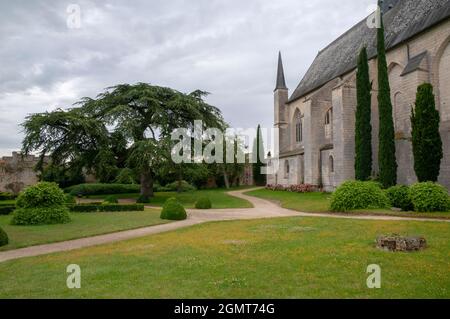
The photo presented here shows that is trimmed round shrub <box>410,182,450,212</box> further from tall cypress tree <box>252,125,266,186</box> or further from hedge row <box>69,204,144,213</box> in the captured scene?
tall cypress tree <box>252,125,266,186</box>

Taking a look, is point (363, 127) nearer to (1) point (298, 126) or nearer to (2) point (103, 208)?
(1) point (298, 126)

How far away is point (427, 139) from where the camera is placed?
58.4 ft

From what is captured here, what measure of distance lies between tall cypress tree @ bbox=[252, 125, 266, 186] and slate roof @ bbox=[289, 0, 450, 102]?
1156cm

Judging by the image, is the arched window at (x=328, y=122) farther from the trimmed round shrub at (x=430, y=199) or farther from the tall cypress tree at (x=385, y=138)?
the trimmed round shrub at (x=430, y=199)

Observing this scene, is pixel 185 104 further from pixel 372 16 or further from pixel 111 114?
pixel 372 16

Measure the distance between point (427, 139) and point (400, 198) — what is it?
12.0ft

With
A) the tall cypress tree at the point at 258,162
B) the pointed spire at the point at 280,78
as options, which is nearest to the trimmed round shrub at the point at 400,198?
the pointed spire at the point at 280,78

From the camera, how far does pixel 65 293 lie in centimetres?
545

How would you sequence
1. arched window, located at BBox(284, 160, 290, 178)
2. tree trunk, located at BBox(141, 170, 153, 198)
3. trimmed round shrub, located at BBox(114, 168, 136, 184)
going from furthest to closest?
arched window, located at BBox(284, 160, 290, 178) → tree trunk, located at BBox(141, 170, 153, 198) → trimmed round shrub, located at BBox(114, 168, 136, 184)

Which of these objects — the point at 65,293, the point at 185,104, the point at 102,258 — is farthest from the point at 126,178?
the point at 65,293

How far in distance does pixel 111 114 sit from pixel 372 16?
869 inches

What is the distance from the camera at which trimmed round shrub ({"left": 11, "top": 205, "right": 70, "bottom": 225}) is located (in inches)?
568

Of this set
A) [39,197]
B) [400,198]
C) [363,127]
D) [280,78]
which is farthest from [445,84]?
[39,197]

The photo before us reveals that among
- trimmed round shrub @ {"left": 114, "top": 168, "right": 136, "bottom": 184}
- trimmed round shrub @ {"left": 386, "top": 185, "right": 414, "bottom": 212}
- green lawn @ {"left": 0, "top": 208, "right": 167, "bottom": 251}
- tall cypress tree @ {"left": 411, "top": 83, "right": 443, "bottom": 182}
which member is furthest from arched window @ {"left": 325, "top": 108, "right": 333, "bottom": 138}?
green lawn @ {"left": 0, "top": 208, "right": 167, "bottom": 251}
